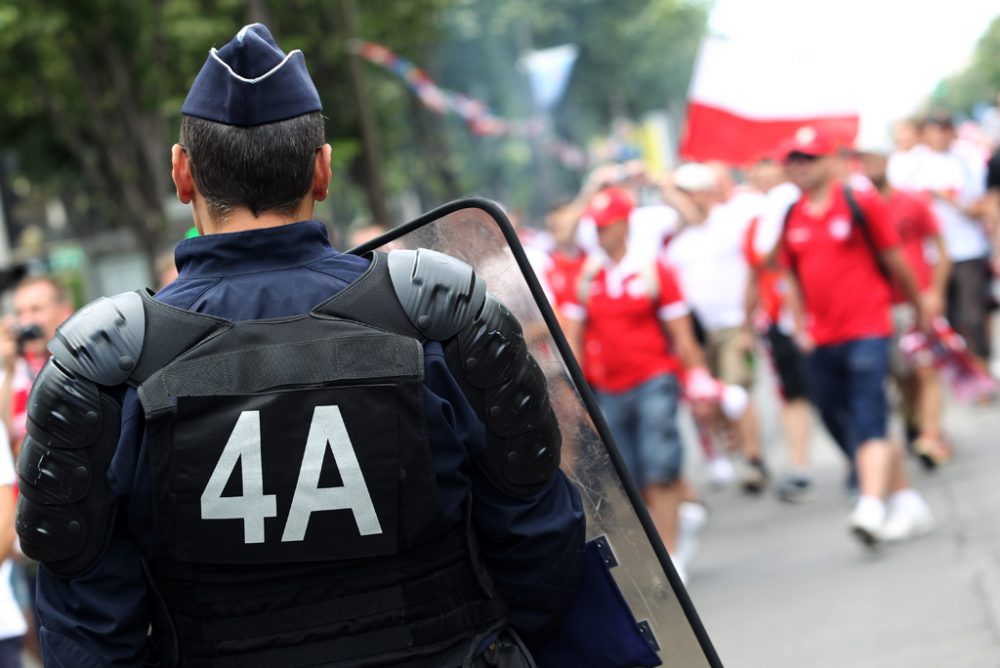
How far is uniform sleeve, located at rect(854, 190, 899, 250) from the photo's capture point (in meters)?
8.02

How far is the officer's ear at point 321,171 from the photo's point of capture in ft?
8.70

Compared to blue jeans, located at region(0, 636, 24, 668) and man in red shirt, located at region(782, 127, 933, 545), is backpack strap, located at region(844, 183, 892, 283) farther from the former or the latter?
blue jeans, located at region(0, 636, 24, 668)

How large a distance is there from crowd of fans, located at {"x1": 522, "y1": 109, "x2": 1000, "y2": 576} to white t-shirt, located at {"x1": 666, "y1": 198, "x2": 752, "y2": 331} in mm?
10

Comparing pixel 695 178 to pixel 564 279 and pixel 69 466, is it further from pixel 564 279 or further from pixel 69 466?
pixel 69 466

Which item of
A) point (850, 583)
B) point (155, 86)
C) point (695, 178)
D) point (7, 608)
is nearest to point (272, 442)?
point (7, 608)

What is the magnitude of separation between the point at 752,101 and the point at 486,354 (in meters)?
10.6

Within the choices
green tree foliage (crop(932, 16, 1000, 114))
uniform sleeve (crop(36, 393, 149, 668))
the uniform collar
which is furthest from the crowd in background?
green tree foliage (crop(932, 16, 1000, 114))

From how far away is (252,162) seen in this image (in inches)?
102

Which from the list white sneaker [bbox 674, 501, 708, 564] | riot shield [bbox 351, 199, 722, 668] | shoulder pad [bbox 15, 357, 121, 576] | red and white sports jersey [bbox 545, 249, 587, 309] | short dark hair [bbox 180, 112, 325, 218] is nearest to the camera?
shoulder pad [bbox 15, 357, 121, 576]

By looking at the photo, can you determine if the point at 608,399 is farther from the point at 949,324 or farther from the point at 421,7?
the point at 421,7

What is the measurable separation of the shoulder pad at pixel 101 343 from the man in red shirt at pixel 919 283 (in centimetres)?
745

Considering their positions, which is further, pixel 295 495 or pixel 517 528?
pixel 517 528

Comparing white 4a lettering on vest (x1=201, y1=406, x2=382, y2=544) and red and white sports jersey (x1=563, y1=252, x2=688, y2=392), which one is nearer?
white 4a lettering on vest (x1=201, y1=406, x2=382, y2=544)

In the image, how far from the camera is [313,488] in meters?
2.51
